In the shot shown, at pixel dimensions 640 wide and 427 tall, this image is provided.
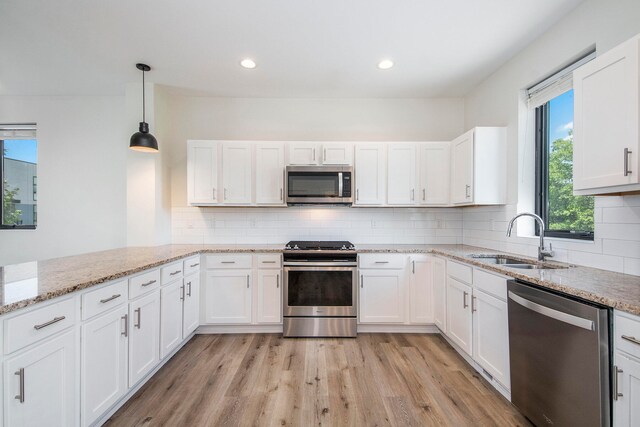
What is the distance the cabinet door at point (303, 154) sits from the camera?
10.5ft

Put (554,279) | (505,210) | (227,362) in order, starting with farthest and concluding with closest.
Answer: (505,210), (227,362), (554,279)

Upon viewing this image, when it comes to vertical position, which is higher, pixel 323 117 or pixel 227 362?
pixel 323 117

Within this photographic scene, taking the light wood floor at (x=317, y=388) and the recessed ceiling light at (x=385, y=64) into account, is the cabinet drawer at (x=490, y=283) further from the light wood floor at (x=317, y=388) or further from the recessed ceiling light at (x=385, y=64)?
the recessed ceiling light at (x=385, y=64)

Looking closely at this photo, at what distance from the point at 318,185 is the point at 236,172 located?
3.17ft

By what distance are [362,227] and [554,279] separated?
7.06 ft

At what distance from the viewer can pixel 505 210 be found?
106 inches

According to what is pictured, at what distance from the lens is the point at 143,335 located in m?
1.98

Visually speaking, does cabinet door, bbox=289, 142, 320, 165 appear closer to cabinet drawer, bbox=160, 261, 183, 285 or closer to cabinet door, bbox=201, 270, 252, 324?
cabinet door, bbox=201, 270, 252, 324

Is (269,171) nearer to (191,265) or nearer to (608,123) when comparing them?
(191,265)

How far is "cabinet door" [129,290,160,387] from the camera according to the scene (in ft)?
6.09

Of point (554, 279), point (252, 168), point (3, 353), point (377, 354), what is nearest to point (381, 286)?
point (377, 354)

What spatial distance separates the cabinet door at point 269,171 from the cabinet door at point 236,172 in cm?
11

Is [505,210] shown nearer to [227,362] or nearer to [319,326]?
[319,326]

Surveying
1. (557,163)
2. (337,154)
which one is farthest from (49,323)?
(557,163)
